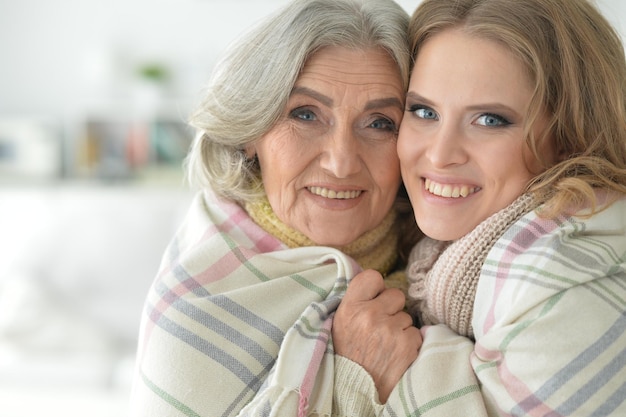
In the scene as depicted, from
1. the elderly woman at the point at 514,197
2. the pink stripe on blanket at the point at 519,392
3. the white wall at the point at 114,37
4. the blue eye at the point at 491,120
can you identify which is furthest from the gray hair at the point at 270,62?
the white wall at the point at 114,37

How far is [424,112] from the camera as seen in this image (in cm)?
138

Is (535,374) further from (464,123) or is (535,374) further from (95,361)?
(95,361)

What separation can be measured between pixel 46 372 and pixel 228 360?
2274 mm

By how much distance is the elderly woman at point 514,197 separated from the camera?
1.12 m

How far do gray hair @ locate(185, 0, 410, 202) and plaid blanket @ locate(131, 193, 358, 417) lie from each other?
0.60ft

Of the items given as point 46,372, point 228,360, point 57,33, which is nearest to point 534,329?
point 228,360

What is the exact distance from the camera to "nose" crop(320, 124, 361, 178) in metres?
1.41

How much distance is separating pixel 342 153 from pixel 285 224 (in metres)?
0.21

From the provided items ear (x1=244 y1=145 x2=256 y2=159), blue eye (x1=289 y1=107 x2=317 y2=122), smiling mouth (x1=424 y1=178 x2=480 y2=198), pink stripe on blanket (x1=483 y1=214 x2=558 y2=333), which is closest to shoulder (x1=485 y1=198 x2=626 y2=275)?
pink stripe on blanket (x1=483 y1=214 x2=558 y2=333)

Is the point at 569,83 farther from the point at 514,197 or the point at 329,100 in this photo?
the point at 329,100

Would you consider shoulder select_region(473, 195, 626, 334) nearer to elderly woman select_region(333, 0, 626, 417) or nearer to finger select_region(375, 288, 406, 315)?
elderly woman select_region(333, 0, 626, 417)

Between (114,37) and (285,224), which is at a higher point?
(285,224)

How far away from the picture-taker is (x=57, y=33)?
16.7ft

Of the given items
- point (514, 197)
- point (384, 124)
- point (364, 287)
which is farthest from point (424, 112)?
point (364, 287)
